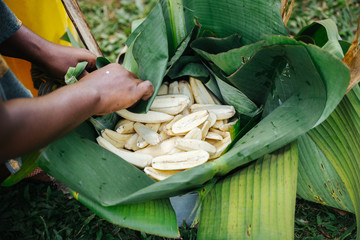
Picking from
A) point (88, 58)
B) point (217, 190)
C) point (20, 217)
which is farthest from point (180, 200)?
point (20, 217)

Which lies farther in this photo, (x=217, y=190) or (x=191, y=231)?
(x=191, y=231)

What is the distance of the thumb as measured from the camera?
88cm

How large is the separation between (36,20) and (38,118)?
2.71ft

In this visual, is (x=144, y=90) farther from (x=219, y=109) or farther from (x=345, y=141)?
(x=345, y=141)

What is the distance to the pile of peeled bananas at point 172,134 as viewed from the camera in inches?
35.6

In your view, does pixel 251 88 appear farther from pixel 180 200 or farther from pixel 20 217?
pixel 20 217

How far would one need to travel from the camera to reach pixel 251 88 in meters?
0.99

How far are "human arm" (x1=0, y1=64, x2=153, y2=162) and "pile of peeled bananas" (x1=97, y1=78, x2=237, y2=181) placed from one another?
138 millimetres

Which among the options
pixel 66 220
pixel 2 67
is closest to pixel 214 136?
pixel 2 67

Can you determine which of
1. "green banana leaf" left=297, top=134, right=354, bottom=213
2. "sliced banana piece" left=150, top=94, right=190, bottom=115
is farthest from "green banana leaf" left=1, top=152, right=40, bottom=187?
"green banana leaf" left=297, top=134, right=354, bottom=213

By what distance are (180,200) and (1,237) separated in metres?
0.73

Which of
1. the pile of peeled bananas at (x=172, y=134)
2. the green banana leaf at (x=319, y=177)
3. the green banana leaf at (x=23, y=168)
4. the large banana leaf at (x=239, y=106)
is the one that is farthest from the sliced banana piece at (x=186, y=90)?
the green banana leaf at (x=23, y=168)

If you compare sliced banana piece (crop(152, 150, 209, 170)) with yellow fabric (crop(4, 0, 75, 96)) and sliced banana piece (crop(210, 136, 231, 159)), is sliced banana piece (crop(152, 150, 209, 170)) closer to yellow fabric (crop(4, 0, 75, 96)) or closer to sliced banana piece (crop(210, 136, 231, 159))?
sliced banana piece (crop(210, 136, 231, 159))

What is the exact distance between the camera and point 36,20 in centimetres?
132
